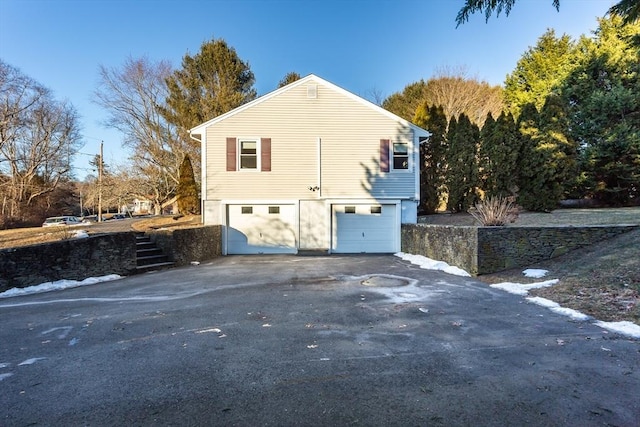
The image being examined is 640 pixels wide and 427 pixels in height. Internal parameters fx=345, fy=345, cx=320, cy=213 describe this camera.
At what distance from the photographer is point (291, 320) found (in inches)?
192

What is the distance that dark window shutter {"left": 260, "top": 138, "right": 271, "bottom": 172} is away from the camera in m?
13.8

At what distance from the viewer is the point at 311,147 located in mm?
13914

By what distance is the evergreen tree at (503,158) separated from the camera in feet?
46.7

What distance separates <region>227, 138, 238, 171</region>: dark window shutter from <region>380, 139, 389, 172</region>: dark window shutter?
5.87m

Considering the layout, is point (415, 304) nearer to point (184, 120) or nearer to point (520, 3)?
point (520, 3)

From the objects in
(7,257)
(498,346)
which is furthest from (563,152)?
(7,257)

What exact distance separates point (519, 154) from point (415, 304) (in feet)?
38.5

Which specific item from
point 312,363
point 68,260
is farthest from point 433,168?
point 312,363

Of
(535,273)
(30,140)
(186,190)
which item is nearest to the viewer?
(535,273)

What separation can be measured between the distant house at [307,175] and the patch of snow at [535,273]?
21.0 ft

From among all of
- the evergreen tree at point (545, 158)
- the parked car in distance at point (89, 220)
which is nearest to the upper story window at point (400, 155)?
the evergreen tree at point (545, 158)

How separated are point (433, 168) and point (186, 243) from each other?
1161 centimetres

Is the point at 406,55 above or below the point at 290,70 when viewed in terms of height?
below

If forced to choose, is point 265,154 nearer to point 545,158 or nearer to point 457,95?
point 545,158
